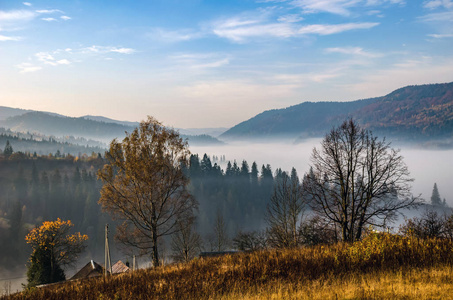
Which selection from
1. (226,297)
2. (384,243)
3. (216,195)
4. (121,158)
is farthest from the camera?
(216,195)

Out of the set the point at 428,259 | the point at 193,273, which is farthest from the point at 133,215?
the point at 428,259

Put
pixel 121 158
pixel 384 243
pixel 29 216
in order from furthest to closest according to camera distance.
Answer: pixel 29 216
pixel 121 158
pixel 384 243

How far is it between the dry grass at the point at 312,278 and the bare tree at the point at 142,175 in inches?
632

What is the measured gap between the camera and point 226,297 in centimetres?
1013

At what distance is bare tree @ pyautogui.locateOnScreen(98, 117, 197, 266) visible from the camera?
29750mm

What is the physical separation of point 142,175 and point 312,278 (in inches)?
827

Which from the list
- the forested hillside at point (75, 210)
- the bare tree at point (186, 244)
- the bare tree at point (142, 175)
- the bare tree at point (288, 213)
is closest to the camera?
the bare tree at point (142, 175)

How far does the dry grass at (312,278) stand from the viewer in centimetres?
970

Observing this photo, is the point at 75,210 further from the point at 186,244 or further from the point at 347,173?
the point at 347,173

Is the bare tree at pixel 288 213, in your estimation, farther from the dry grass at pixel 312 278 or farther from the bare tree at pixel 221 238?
the bare tree at pixel 221 238

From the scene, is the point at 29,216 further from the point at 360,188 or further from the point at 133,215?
the point at 360,188

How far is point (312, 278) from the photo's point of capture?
11484 millimetres

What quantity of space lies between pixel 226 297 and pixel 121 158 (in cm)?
2250

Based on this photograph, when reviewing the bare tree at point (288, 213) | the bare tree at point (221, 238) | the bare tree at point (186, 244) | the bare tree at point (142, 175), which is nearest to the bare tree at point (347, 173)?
the bare tree at point (288, 213)
